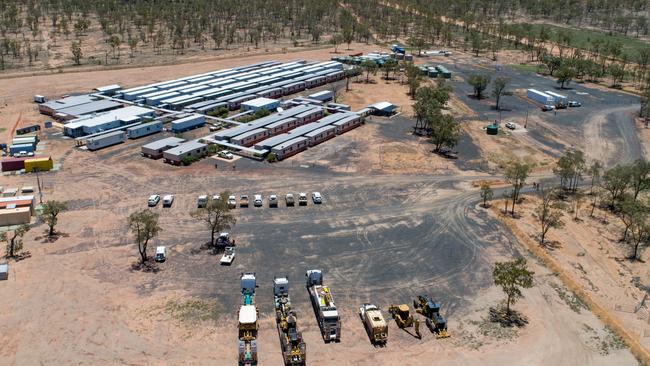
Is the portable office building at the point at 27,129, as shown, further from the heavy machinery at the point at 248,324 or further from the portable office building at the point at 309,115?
the heavy machinery at the point at 248,324

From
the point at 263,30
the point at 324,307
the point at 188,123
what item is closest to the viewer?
the point at 324,307

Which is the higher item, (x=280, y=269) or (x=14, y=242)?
(x=14, y=242)

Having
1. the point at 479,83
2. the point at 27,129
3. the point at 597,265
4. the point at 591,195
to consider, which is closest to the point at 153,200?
the point at 27,129

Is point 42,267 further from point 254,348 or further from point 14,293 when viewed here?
point 254,348

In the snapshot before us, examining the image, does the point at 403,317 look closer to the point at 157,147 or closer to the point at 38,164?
the point at 157,147

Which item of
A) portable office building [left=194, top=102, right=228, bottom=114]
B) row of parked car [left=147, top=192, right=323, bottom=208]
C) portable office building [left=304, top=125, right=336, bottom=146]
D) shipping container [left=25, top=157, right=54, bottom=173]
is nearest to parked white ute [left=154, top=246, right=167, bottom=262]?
row of parked car [left=147, top=192, right=323, bottom=208]

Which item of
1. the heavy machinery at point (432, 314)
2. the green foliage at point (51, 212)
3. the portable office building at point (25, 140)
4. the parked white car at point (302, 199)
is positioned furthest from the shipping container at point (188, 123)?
the heavy machinery at point (432, 314)
